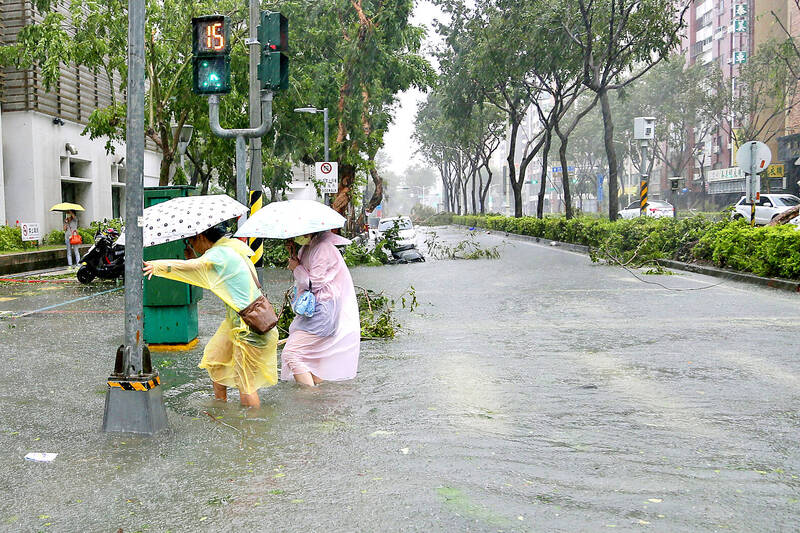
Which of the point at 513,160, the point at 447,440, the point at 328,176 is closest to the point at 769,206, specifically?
the point at 513,160

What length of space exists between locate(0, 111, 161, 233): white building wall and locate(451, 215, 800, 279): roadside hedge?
14.9m

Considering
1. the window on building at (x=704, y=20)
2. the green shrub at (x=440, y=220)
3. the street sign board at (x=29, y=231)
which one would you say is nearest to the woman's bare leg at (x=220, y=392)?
the street sign board at (x=29, y=231)

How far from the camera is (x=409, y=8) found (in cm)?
2391

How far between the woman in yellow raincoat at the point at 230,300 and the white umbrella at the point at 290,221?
298 mm

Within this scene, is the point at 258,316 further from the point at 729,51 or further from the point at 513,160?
the point at 729,51

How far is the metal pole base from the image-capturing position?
5.28 metres

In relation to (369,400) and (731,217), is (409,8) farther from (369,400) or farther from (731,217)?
(369,400)

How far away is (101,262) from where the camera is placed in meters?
17.1

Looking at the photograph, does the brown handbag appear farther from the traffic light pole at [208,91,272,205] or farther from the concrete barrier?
the concrete barrier

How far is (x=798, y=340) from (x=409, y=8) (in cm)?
1750

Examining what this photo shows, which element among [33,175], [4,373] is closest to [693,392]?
[4,373]

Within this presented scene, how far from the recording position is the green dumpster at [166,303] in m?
8.65

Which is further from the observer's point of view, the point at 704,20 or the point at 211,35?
the point at 704,20

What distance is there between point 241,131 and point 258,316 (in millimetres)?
5439
